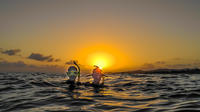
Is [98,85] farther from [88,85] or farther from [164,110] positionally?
[164,110]

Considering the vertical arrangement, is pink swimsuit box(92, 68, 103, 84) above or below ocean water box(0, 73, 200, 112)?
above

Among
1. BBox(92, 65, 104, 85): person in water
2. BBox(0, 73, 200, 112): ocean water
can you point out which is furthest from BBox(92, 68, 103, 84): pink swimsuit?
BBox(0, 73, 200, 112): ocean water

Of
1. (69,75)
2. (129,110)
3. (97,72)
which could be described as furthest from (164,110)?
(69,75)

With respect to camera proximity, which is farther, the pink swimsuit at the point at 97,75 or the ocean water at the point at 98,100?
the pink swimsuit at the point at 97,75

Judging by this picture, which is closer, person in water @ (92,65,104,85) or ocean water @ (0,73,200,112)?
ocean water @ (0,73,200,112)

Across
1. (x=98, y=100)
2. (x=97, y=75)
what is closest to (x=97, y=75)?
(x=97, y=75)

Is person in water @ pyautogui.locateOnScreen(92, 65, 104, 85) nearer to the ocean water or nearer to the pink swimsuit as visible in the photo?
the pink swimsuit

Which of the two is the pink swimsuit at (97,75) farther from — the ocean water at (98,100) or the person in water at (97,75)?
the ocean water at (98,100)

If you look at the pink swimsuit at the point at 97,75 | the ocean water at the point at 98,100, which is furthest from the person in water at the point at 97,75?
the ocean water at the point at 98,100

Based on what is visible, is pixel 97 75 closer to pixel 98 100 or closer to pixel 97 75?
pixel 97 75

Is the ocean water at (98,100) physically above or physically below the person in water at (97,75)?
below

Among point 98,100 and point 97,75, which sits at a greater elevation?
point 97,75

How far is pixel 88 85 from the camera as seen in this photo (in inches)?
754

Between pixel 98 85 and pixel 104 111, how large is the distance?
10.8m
